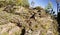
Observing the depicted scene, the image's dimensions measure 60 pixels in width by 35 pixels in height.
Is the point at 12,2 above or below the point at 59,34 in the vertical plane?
above

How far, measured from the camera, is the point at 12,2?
13719mm

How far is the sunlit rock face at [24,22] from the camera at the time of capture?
10.7 metres

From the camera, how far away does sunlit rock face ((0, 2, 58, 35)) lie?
10.7 metres

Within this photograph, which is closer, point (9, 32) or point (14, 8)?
point (9, 32)

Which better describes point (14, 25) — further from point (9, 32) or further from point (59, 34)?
point (59, 34)

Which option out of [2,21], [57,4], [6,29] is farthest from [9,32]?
[57,4]

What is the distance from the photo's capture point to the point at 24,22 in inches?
448

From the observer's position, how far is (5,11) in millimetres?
12102

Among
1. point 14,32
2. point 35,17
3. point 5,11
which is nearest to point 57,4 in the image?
point 35,17

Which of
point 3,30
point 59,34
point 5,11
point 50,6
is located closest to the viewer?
point 3,30

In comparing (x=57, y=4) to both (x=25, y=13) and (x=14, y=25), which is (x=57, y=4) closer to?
(x=25, y=13)

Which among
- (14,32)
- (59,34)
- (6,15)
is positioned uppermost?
(6,15)

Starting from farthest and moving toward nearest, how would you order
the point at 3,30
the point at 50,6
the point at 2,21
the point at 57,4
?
the point at 50,6 → the point at 57,4 → the point at 2,21 → the point at 3,30

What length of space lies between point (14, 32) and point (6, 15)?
1464 millimetres
